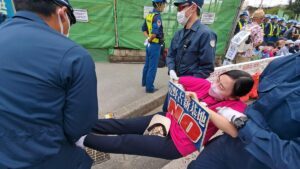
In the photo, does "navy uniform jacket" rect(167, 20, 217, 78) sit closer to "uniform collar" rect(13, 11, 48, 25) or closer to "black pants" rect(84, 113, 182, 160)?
"black pants" rect(84, 113, 182, 160)

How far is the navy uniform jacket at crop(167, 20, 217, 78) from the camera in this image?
7.61ft

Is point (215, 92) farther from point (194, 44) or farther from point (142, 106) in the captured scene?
point (142, 106)

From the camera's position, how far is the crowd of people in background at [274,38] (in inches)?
233

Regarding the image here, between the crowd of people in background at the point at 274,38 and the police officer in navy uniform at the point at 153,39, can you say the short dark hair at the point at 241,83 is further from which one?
the crowd of people in background at the point at 274,38

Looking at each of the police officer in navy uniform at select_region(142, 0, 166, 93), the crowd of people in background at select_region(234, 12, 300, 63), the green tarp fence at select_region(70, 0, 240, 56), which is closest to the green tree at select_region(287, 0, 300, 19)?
the crowd of people in background at select_region(234, 12, 300, 63)

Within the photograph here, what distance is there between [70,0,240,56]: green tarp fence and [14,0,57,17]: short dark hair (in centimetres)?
462

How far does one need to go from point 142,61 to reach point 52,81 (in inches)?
211

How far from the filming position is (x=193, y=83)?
2090mm

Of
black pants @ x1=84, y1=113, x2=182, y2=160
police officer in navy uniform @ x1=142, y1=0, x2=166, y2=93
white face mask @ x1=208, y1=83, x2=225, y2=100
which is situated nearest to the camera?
black pants @ x1=84, y1=113, x2=182, y2=160

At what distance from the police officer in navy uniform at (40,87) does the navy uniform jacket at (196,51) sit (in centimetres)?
151

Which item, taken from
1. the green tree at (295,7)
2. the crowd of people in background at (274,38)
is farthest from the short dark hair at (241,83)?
the green tree at (295,7)

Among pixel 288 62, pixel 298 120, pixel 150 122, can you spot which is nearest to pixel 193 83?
pixel 150 122

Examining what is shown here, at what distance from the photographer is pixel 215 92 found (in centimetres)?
184

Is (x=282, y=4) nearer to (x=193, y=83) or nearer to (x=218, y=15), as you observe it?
(x=218, y=15)
